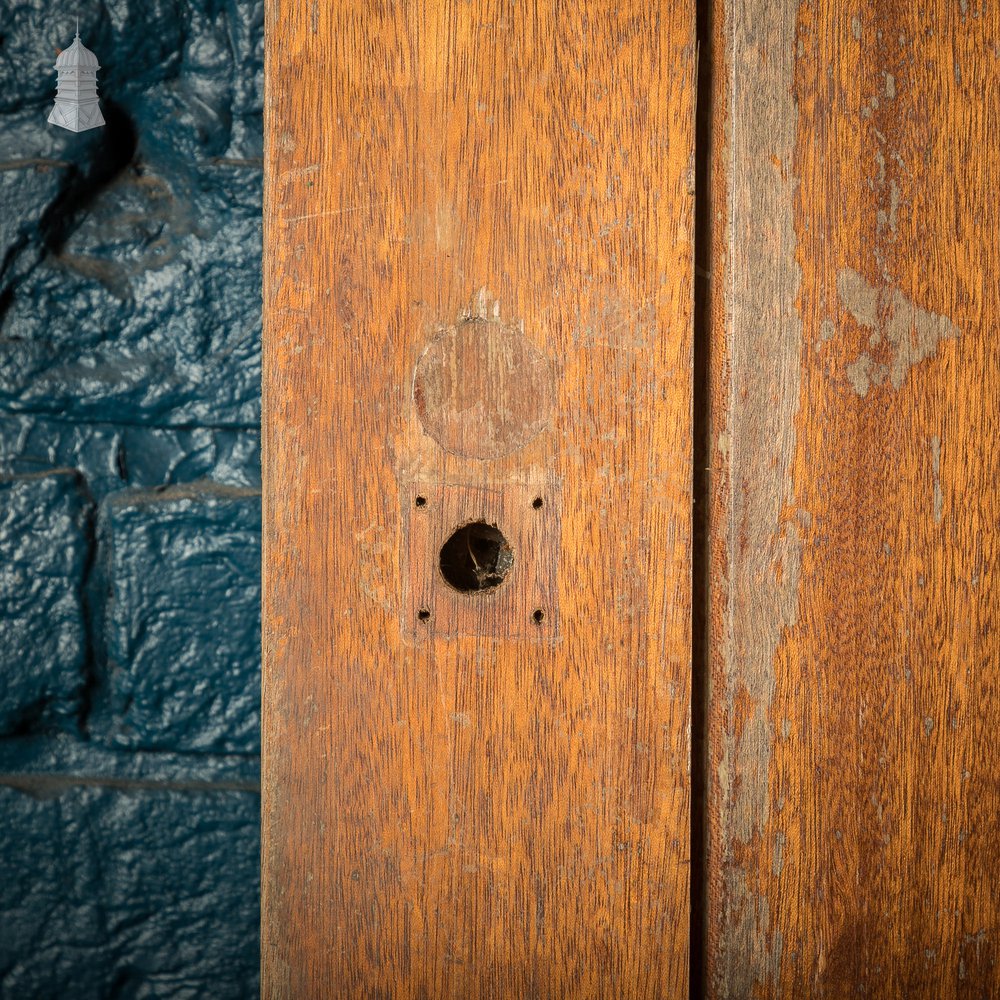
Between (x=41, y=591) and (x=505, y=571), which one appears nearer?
(x=505, y=571)

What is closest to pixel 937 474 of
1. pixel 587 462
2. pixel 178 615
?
pixel 587 462

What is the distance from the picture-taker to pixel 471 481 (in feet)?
1.35

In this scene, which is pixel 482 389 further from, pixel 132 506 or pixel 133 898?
pixel 133 898

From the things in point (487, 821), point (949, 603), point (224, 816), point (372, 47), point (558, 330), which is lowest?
point (224, 816)

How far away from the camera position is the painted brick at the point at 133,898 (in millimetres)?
766

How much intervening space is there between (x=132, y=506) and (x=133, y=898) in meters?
0.36

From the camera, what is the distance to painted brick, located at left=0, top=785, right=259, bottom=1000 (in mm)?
766

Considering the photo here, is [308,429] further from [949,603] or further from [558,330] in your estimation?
[949,603]

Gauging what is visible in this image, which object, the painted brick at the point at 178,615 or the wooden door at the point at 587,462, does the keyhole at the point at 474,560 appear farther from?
the painted brick at the point at 178,615

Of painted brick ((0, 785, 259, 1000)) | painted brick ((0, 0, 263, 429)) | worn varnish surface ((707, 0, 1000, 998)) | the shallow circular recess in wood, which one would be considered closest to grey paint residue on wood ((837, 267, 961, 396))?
worn varnish surface ((707, 0, 1000, 998))

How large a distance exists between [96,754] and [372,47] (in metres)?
0.66

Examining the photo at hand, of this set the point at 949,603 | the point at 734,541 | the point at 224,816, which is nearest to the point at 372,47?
the point at 734,541

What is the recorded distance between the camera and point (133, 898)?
2.52 ft

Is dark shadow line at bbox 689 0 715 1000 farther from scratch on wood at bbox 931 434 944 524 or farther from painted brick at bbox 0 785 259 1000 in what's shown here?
painted brick at bbox 0 785 259 1000
